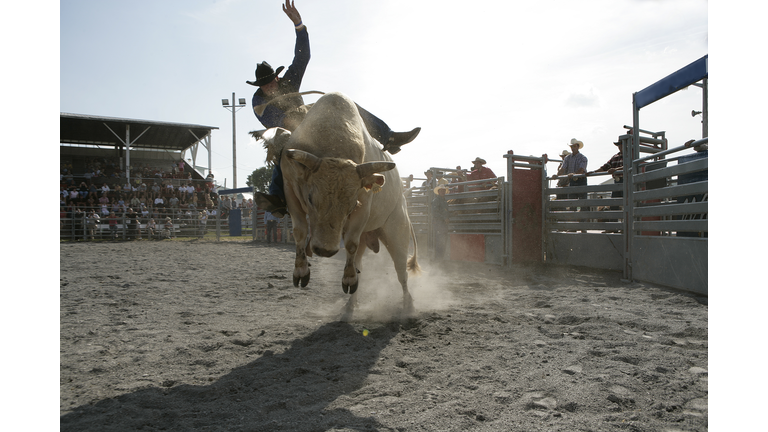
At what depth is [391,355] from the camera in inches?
121

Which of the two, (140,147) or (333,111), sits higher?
(140,147)

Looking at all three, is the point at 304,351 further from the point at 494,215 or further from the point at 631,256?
the point at 494,215

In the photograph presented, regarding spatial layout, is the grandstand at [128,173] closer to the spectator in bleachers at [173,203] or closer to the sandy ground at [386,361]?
the spectator in bleachers at [173,203]

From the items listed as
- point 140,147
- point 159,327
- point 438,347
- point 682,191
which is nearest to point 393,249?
point 438,347

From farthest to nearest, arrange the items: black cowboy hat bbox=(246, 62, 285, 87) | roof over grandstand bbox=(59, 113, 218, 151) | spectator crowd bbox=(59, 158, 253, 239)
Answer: roof over grandstand bbox=(59, 113, 218, 151), spectator crowd bbox=(59, 158, 253, 239), black cowboy hat bbox=(246, 62, 285, 87)

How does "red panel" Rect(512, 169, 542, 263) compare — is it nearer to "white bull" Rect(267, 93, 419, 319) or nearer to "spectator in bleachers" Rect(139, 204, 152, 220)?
"white bull" Rect(267, 93, 419, 319)

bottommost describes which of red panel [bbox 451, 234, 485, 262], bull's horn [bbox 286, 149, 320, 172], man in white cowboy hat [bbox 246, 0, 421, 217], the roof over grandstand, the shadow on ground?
the shadow on ground

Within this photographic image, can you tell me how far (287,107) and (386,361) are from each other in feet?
8.37

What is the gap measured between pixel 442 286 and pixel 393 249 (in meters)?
1.89

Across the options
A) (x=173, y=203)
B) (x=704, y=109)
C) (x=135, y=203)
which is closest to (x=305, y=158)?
(x=704, y=109)

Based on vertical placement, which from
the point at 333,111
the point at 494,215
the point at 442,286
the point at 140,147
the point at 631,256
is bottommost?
the point at 442,286

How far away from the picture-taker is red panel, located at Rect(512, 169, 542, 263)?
8.34 m

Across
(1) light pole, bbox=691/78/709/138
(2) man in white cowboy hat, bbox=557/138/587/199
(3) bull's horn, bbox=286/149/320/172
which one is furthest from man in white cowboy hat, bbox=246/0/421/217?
(2) man in white cowboy hat, bbox=557/138/587/199

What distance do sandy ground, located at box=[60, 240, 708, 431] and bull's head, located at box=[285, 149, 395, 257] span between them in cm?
86
